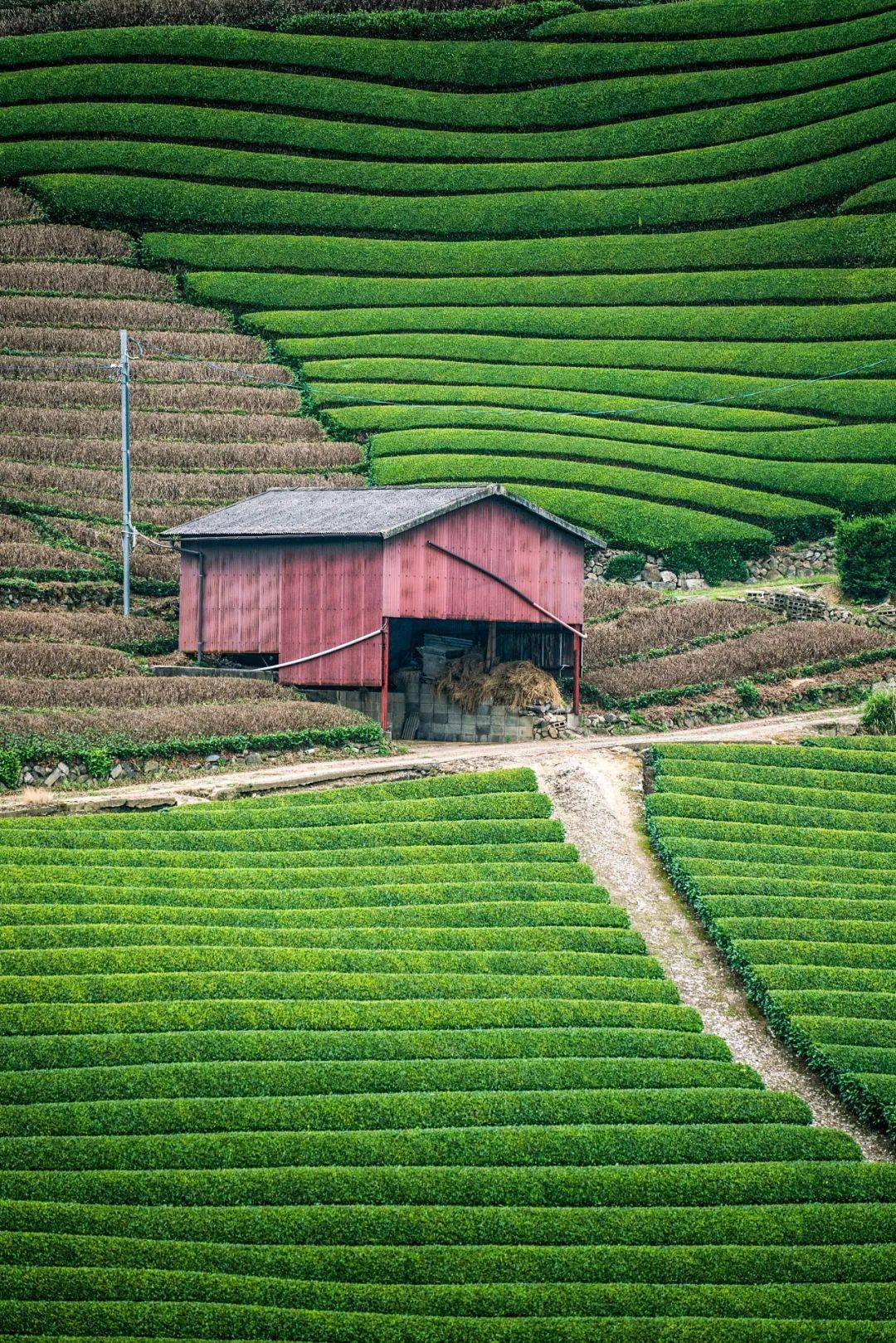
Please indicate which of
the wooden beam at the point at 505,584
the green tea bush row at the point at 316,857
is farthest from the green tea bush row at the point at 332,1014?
the wooden beam at the point at 505,584

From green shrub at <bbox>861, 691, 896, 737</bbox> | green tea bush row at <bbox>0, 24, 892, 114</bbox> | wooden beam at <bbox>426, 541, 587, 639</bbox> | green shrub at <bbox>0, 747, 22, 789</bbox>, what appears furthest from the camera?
green tea bush row at <bbox>0, 24, 892, 114</bbox>

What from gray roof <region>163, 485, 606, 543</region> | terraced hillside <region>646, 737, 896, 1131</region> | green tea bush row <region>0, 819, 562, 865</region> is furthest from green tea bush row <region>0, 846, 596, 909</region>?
gray roof <region>163, 485, 606, 543</region>

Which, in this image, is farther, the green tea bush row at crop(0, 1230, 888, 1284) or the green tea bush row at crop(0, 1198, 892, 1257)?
the green tea bush row at crop(0, 1198, 892, 1257)

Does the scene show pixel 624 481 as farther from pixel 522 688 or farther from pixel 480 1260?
pixel 480 1260

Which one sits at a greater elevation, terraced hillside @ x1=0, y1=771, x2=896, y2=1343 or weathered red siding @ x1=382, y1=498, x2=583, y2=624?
weathered red siding @ x1=382, y1=498, x2=583, y2=624

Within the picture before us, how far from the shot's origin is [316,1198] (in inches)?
812

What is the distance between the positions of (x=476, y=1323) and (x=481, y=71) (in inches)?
3026

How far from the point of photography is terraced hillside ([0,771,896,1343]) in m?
19.2

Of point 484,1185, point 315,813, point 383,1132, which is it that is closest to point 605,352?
point 315,813

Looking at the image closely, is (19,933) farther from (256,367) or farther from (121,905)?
(256,367)

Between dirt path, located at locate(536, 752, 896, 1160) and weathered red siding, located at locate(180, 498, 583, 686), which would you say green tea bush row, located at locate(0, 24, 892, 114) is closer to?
weathered red siding, located at locate(180, 498, 583, 686)

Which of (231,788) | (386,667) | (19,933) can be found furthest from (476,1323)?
(386,667)

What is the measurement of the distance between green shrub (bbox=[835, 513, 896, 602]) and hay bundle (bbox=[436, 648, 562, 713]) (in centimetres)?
1390

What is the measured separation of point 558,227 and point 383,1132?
199 feet
